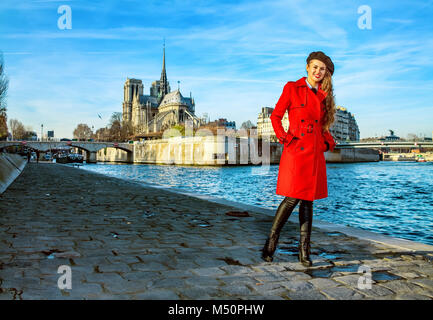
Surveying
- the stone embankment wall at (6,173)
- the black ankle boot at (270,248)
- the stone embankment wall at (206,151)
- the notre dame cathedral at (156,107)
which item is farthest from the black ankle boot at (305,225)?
the notre dame cathedral at (156,107)

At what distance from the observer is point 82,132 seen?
147 metres

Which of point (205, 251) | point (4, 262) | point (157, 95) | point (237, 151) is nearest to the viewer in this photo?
point (4, 262)

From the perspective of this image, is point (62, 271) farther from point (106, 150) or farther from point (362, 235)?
point (106, 150)

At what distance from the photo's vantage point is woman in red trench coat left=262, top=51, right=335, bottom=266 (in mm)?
3465

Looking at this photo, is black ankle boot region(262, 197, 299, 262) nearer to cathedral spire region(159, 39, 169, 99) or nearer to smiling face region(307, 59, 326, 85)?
smiling face region(307, 59, 326, 85)

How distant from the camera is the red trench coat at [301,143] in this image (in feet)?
11.4

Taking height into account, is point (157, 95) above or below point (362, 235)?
above

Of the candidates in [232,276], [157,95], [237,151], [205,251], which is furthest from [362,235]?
[157,95]

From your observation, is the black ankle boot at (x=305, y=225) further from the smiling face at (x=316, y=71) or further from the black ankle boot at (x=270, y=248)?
the smiling face at (x=316, y=71)

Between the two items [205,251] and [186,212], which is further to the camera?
[186,212]

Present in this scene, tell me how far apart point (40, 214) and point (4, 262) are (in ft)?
A: 10.0
